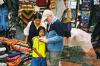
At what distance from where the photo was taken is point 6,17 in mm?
14570

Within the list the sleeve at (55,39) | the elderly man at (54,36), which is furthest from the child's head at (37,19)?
the sleeve at (55,39)

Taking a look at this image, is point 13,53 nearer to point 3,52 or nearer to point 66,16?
point 3,52

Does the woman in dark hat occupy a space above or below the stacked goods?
above

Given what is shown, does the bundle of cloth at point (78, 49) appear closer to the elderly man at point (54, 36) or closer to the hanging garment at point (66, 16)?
the elderly man at point (54, 36)

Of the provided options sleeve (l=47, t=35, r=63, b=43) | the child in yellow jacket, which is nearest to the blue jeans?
the child in yellow jacket

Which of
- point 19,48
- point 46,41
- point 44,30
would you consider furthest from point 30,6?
point 46,41

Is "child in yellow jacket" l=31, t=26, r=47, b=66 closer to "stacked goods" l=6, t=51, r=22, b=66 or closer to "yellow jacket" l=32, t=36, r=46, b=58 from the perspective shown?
"yellow jacket" l=32, t=36, r=46, b=58

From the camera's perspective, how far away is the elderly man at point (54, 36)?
9043 mm

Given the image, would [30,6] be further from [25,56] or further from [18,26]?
[25,56]

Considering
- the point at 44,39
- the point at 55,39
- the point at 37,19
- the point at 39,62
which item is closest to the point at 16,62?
the point at 37,19

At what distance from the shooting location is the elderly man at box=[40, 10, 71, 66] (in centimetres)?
904

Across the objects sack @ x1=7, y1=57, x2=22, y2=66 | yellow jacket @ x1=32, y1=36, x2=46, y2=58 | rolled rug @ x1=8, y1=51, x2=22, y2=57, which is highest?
yellow jacket @ x1=32, y1=36, x2=46, y2=58

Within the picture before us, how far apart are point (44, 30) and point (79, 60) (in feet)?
4.57

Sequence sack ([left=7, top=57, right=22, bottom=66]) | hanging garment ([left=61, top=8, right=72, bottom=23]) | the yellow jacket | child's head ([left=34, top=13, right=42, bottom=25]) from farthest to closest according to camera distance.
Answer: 1. hanging garment ([left=61, top=8, right=72, bottom=23])
2. child's head ([left=34, top=13, right=42, bottom=25])
3. sack ([left=7, top=57, right=22, bottom=66])
4. the yellow jacket
